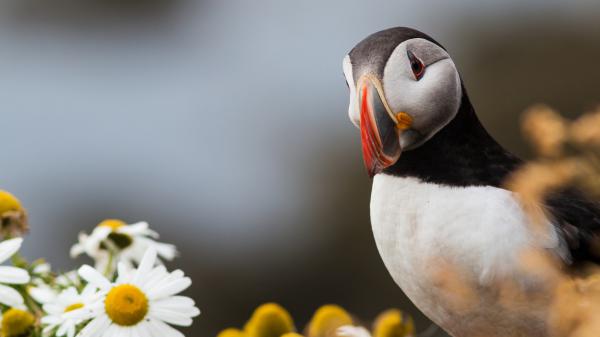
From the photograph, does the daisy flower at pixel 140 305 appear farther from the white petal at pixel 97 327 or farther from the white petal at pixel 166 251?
the white petal at pixel 166 251

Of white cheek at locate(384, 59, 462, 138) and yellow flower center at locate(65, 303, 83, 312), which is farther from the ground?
white cheek at locate(384, 59, 462, 138)

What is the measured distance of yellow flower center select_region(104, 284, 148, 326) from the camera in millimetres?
990

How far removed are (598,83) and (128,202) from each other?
9.07ft

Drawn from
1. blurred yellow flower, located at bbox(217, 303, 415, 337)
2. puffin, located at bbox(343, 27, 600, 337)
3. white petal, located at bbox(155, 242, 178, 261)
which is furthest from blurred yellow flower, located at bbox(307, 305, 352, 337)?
white petal, located at bbox(155, 242, 178, 261)

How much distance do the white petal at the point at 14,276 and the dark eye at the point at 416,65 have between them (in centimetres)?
50

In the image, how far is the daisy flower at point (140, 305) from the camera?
990 mm

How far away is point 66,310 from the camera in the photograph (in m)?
1.04

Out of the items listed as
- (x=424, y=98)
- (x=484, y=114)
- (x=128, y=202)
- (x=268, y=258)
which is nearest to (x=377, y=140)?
(x=424, y=98)

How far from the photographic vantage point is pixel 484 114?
187 inches

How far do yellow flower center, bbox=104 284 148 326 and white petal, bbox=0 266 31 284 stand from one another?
94 millimetres

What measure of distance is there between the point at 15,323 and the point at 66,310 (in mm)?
57

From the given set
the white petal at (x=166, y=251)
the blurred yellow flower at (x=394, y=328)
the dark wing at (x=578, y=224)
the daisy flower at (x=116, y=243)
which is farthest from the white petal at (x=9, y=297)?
the dark wing at (x=578, y=224)

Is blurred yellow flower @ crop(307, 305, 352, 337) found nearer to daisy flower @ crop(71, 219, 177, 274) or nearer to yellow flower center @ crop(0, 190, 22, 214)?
daisy flower @ crop(71, 219, 177, 274)

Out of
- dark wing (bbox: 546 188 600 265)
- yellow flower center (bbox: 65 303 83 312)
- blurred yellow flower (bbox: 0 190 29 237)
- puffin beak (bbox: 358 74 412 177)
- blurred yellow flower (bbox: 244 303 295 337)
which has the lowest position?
blurred yellow flower (bbox: 244 303 295 337)
